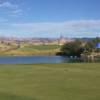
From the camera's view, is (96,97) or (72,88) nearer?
(96,97)

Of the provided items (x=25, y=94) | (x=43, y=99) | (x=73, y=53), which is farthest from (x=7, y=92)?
(x=73, y=53)

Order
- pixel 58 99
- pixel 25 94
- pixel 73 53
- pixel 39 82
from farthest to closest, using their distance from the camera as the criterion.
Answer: pixel 73 53 → pixel 39 82 → pixel 25 94 → pixel 58 99

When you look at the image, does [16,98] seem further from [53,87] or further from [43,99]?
[53,87]

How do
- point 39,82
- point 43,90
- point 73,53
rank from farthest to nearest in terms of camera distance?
point 73,53 < point 39,82 < point 43,90

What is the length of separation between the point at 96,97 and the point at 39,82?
715 cm

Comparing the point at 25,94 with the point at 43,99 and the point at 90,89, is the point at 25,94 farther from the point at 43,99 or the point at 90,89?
the point at 90,89

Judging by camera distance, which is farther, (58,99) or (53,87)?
(53,87)

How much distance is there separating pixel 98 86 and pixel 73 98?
4.31 m

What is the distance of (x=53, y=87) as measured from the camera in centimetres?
2088

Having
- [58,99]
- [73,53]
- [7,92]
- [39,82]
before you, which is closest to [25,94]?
[7,92]

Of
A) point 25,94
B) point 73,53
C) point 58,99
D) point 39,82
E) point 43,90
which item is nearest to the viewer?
point 58,99

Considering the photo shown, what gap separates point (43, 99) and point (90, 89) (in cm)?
395

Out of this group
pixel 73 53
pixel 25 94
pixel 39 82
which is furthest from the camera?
pixel 73 53

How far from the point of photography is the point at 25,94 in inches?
722
